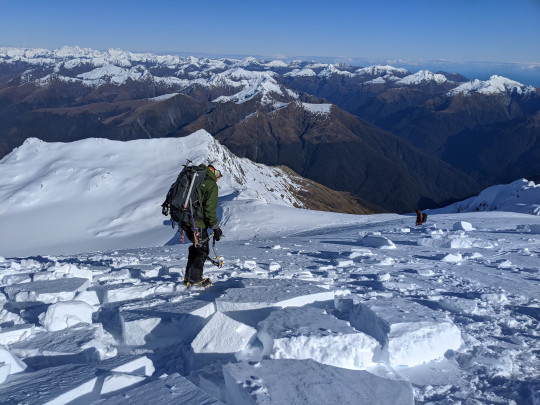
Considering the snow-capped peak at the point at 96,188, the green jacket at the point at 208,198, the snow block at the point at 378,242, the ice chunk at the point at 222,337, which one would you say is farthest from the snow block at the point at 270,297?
the snow-capped peak at the point at 96,188

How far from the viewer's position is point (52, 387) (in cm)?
386

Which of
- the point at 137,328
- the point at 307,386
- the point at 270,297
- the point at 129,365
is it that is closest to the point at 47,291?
the point at 137,328

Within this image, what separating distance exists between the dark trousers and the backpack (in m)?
0.52

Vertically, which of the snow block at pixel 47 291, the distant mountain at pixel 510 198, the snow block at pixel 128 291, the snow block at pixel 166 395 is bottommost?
the distant mountain at pixel 510 198

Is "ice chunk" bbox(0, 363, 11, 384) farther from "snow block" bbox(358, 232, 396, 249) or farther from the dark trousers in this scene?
"snow block" bbox(358, 232, 396, 249)

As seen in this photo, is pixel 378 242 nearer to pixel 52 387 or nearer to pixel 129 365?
pixel 129 365

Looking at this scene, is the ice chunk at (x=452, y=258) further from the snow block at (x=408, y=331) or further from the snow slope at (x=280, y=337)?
the snow block at (x=408, y=331)

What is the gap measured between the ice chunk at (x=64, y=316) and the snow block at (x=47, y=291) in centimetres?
111

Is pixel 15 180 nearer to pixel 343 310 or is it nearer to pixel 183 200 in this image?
pixel 183 200

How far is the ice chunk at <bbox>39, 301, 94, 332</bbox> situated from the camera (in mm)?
5793

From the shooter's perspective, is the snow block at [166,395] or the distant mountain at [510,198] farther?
the distant mountain at [510,198]

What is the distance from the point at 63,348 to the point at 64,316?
89 centimetres

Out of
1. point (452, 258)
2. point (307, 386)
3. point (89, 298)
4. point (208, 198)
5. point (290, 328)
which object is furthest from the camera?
point (452, 258)

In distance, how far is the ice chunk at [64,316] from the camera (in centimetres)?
579
